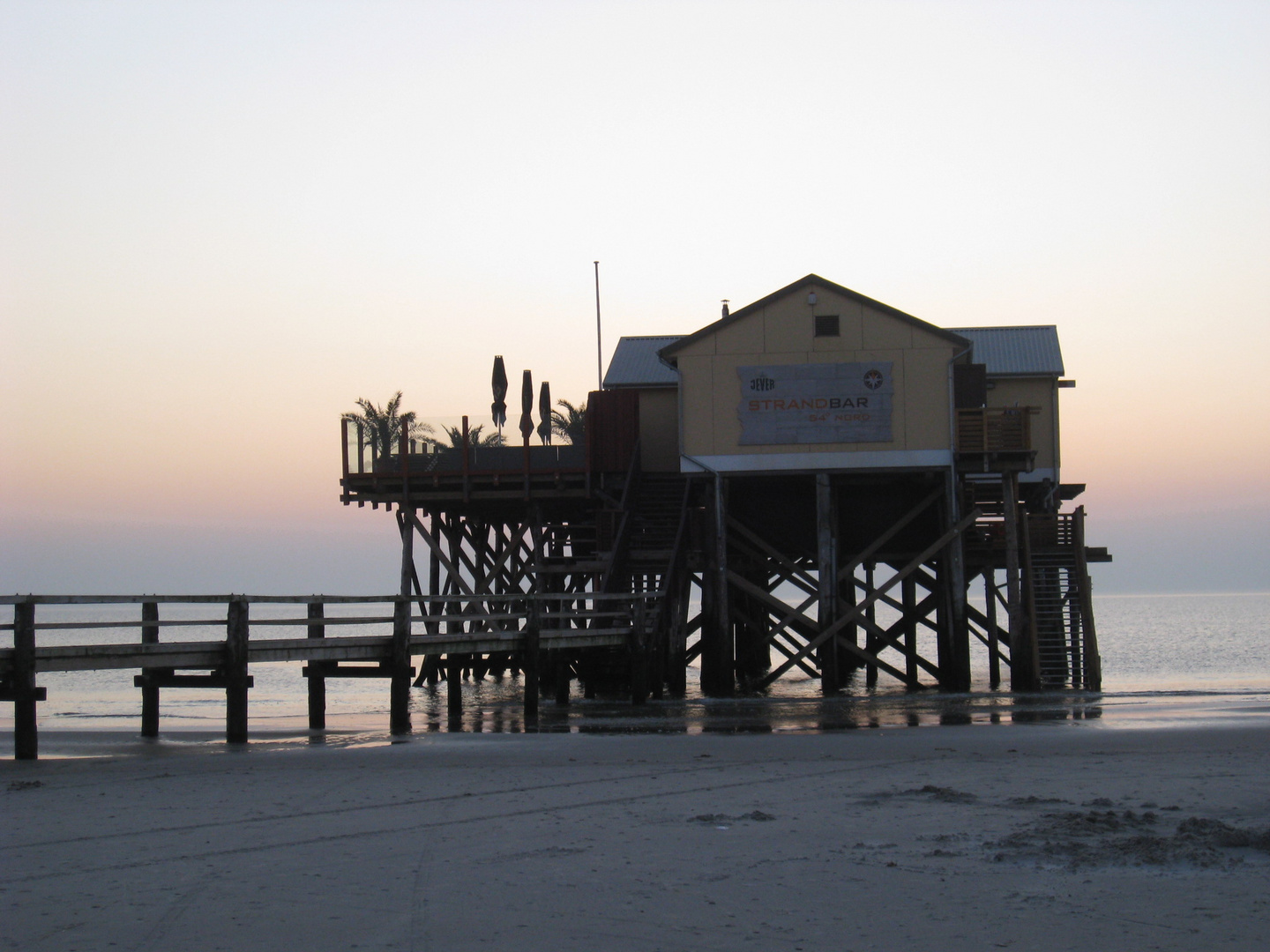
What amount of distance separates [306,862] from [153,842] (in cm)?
141

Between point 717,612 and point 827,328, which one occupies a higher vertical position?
point 827,328

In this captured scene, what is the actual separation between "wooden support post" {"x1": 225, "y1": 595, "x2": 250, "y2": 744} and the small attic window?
1396 centimetres

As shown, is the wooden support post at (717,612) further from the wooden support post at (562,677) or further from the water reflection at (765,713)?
the wooden support post at (562,677)

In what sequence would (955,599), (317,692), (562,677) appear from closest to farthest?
1. (317,692)
2. (562,677)
3. (955,599)

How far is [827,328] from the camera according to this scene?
26.3m

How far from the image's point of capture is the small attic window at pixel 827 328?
1035 inches

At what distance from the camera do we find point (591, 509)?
100 ft

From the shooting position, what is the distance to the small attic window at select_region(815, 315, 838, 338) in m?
26.3

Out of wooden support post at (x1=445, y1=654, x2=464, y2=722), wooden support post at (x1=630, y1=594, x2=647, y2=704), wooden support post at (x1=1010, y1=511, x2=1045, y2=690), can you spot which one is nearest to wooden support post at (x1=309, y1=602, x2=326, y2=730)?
wooden support post at (x1=445, y1=654, x2=464, y2=722)

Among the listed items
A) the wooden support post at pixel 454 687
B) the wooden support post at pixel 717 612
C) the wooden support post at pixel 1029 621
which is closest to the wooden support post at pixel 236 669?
the wooden support post at pixel 454 687

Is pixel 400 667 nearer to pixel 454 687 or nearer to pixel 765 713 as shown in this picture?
pixel 454 687

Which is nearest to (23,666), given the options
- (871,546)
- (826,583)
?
(826,583)

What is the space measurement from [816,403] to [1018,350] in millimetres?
8965

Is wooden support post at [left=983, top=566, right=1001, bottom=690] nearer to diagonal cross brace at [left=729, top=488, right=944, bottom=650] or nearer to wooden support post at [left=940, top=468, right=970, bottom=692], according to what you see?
wooden support post at [left=940, top=468, right=970, bottom=692]
